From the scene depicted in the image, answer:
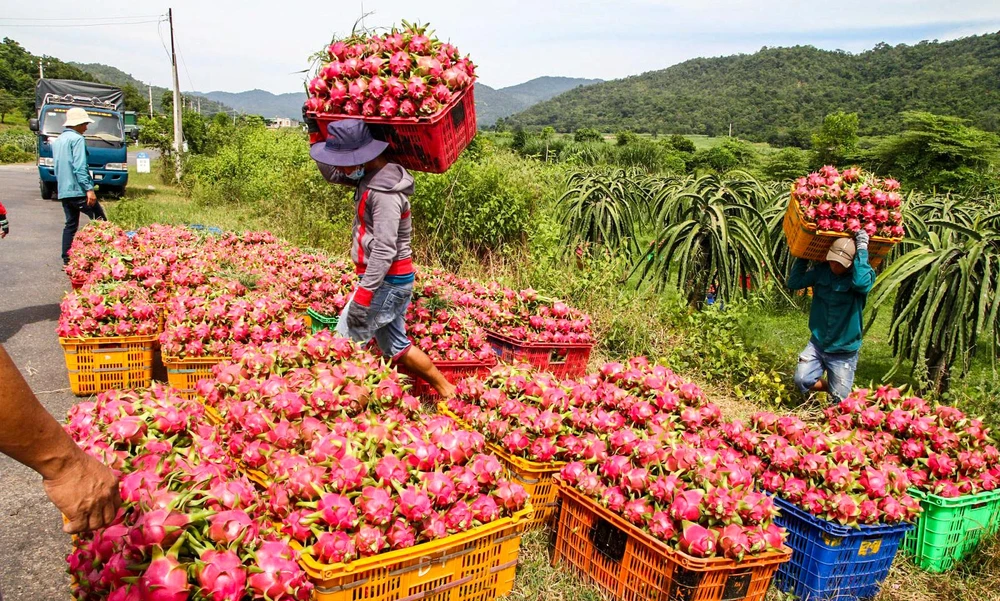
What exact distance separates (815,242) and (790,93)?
11664 cm

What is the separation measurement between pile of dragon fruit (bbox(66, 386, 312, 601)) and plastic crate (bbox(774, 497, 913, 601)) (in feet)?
7.58

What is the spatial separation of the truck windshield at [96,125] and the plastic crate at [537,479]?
55.3 ft

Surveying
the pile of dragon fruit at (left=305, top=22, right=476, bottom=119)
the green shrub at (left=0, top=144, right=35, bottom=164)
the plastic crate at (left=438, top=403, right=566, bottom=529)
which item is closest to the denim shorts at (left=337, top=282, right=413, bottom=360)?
the pile of dragon fruit at (left=305, top=22, right=476, bottom=119)

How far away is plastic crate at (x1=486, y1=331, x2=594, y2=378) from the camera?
5.02 m

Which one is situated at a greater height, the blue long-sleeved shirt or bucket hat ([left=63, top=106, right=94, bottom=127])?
bucket hat ([left=63, top=106, right=94, bottom=127])

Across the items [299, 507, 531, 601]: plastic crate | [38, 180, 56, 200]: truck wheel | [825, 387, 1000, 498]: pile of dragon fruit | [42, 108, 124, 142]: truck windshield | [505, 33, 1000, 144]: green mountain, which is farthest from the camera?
[505, 33, 1000, 144]: green mountain

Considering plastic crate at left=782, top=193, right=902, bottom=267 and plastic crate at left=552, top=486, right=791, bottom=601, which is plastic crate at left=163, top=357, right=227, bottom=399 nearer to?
plastic crate at left=552, top=486, right=791, bottom=601

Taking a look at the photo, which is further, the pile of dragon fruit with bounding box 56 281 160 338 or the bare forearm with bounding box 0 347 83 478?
the pile of dragon fruit with bounding box 56 281 160 338

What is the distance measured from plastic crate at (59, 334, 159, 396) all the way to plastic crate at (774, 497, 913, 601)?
4287 millimetres

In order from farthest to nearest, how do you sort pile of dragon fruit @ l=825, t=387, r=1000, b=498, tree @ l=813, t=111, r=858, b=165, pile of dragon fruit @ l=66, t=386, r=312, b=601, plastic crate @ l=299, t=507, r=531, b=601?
tree @ l=813, t=111, r=858, b=165, pile of dragon fruit @ l=825, t=387, r=1000, b=498, plastic crate @ l=299, t=507, r=531, b=601, pile of dragon fruit @ l=66, t=386, r=312, b=601

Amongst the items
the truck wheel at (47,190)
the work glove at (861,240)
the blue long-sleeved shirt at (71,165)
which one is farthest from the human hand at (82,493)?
the truck wheel at (47,190)

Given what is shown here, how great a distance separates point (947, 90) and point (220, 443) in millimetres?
87317

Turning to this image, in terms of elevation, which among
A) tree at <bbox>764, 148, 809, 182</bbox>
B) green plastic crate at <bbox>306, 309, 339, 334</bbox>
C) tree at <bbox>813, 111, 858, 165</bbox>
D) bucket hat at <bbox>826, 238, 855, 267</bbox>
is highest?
tree at <bbox>813, 111, 858, 165</bbox>

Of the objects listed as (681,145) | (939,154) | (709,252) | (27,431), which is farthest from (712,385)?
(681,145)
